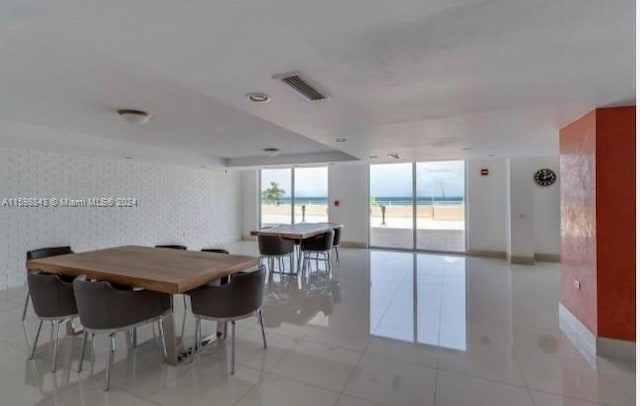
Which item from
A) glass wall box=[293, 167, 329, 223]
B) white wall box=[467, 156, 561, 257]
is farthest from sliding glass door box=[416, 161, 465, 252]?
glass wall box=[293, 167, 329, 223]

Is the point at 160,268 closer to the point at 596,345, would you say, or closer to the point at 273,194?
the point at 596,345

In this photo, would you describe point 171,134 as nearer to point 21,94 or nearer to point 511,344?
point 21,94

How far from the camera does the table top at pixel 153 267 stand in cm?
232

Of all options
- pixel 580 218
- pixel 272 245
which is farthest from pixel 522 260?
pixel 272 245

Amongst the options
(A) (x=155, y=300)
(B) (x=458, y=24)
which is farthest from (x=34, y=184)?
(B) (x=458, y=24)

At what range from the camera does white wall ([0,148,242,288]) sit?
4832 mm

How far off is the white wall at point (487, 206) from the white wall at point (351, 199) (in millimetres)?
2502

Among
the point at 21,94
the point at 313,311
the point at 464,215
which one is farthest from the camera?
the point at 464,215

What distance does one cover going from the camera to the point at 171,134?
15.4 feet

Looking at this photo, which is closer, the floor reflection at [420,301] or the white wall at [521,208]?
the floor reflection at [420,301]

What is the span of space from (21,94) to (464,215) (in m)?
7.83

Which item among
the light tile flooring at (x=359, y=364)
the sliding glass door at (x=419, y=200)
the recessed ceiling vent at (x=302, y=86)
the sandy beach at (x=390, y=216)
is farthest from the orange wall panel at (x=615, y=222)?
the sandy beach at (x=390, y=216)

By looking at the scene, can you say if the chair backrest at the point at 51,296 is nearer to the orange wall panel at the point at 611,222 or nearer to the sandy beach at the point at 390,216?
the orange wall panel at the point at 611,222

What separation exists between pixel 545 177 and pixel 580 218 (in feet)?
12.6
